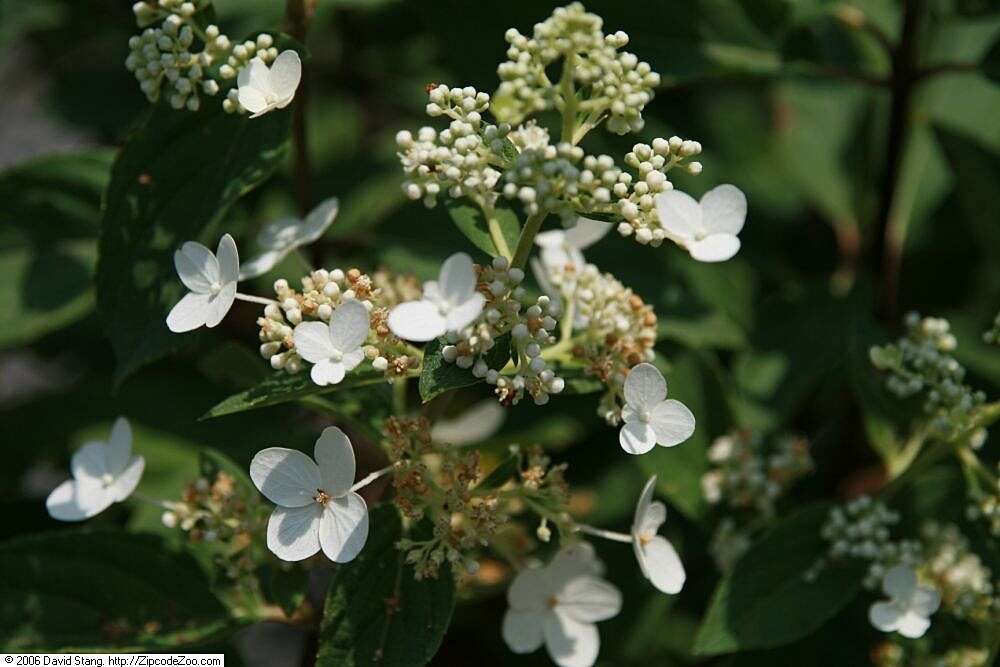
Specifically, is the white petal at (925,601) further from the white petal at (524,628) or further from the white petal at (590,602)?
the white petal at (524,628)

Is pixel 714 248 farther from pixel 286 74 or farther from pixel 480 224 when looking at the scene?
pixel 286 74

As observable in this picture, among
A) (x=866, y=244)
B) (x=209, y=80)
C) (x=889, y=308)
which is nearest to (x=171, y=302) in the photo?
(x=209, y=80)

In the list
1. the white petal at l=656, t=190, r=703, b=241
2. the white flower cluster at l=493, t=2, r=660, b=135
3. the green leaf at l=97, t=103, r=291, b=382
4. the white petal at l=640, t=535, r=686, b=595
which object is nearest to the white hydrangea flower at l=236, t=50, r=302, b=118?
the green leaf at l=97, t=103, r=291, b=382

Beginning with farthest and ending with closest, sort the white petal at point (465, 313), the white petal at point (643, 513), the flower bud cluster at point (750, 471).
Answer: the flower bud cluster at point (750, 471) < the white petal at point (643, 513) < the white petal at point (465, 313)

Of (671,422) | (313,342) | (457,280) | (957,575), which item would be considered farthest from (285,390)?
(957,575)

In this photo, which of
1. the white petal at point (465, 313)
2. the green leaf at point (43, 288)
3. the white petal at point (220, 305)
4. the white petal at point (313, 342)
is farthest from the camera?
the green leaf at point (43, 288)

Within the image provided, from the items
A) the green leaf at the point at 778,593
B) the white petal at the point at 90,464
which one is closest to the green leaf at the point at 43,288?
the white petal at the point at 90,464
